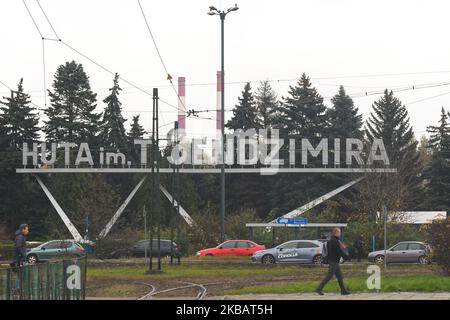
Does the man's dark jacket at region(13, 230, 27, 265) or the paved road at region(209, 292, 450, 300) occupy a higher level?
the man's dark jacket at region(13, 230, 27, 265)

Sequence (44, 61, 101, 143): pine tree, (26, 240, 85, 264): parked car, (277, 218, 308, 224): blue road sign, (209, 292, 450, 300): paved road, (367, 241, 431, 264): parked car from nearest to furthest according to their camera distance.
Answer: (209, 292, 450, 300): paved road, (367, 241, 431, 264): parked car, (26, 240, 85, 264): parked car, (277, 218, 308, 224): blue road sign, (44, 61, 101, 143): pine tree

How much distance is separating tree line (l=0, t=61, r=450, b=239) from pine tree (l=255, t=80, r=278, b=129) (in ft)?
2.73

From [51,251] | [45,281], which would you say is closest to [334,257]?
[45,281]

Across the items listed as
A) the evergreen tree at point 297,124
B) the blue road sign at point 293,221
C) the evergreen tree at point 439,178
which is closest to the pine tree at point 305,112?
the evergreen tree at point 297,124

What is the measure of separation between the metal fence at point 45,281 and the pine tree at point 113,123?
7577 cm

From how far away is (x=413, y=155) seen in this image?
8056 cm

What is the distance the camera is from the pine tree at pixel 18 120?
83.4 m

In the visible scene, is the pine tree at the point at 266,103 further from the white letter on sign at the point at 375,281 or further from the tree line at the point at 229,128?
the white letter on sign at the point at 375,281

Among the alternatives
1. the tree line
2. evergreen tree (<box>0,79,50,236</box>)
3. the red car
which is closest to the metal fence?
the red car

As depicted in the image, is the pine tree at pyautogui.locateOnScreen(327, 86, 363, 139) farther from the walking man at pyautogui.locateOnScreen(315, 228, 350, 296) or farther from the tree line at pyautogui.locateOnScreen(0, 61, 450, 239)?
the walking man at pyautogui.locateOnScreen(315, 228, 350, 296)

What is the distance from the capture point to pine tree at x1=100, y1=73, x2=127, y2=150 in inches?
3610
